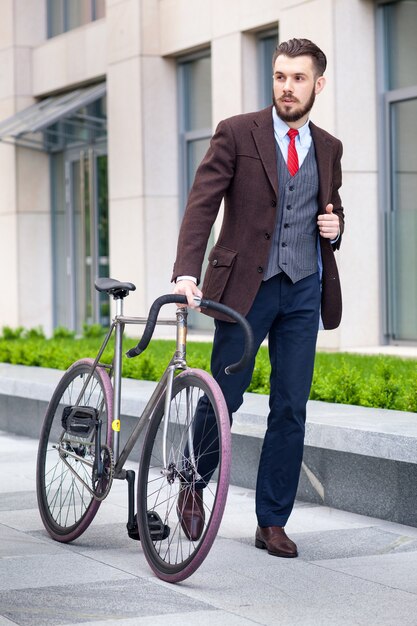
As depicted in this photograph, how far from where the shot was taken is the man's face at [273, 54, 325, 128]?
16.9ft

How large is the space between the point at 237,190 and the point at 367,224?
8222mm

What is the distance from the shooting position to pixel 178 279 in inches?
198

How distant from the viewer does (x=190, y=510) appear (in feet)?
16.2

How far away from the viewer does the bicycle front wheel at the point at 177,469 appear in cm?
482

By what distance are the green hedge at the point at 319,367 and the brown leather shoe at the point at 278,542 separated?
1160 millimetres

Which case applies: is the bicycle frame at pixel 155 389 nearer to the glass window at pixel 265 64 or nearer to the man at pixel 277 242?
the man at pixel 277 242

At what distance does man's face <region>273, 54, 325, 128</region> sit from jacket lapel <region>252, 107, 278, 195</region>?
0.27ft

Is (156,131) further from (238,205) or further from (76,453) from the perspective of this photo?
(238,205)

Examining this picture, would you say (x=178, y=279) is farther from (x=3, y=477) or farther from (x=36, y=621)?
(x=3, y=477)

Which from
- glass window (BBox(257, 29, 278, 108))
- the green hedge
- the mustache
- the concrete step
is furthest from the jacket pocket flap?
glass window (BBox(257, 29, 278, 108))

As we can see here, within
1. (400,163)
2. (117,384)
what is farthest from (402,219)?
(117,384)

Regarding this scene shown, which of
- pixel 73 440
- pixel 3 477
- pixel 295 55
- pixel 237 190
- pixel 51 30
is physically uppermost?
pixel 51 30

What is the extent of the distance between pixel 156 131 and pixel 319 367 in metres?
8.76

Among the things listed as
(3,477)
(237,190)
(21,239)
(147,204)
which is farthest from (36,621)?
(21,239)
